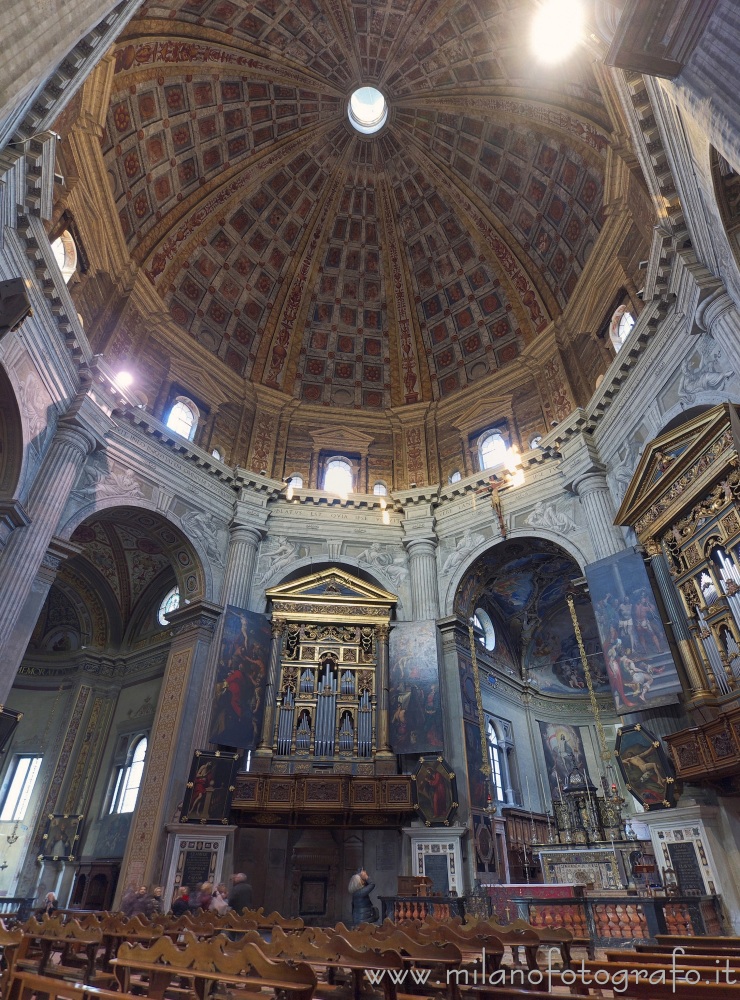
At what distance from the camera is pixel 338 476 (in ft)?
70.4

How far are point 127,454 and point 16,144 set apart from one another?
8.05 metres

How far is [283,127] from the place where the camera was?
22.6 m

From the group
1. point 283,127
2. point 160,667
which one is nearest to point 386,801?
point 160,667

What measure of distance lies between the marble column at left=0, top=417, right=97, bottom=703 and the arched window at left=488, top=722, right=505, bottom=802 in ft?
45.1

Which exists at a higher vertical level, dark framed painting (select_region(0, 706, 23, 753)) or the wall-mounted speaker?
the wall-mounted speaker

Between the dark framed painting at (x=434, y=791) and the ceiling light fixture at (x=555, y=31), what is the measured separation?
1836cm

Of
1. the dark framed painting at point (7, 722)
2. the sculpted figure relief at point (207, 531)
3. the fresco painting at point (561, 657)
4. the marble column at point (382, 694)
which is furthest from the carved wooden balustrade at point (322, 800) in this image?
the fresco painting at point (561, 657)

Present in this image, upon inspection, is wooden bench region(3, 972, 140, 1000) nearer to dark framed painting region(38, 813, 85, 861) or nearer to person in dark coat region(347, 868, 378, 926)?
person in dark coat region(347, 868, 378, 926)

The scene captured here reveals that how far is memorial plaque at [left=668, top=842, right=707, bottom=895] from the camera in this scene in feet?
33.8

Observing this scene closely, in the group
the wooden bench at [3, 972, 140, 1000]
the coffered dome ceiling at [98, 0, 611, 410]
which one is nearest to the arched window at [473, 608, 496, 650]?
the coffered dome ceiling at [98, 0, 611, 410]

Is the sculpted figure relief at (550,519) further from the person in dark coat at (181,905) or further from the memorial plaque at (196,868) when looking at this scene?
the person in dark coat at (181,905)

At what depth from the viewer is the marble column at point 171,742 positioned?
518 inches

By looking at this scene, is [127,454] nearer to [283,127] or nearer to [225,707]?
[225,707]

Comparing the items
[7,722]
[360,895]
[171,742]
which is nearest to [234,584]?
[171,742]
